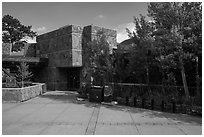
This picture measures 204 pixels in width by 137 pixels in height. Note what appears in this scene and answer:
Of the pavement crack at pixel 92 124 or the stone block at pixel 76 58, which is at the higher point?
the stone block at pixel 76 58

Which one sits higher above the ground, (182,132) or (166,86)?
(166,86)

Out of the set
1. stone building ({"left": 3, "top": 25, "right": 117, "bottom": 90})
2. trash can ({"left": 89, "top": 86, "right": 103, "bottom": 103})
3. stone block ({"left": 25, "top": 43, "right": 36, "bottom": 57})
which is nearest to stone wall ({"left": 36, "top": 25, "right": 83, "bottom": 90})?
stone building ({"left": 3, "top": 25, "right": 117, "bottom": 90})

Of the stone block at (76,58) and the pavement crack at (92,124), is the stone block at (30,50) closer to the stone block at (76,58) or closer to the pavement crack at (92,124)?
the stone block at (76,58)

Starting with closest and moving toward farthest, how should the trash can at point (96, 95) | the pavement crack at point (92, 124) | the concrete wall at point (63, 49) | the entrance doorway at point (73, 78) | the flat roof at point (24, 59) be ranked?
the pavement crack at point (92, 124)
the trash can at point (96, 95)
the concrete wall at point (63, 49)
the flat roof at point (24, 59)
the entrance doorway at point (73, 78)

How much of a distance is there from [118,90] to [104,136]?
753cm

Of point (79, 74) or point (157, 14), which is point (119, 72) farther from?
point (79, 74)

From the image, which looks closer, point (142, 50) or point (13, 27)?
point (142, 50)

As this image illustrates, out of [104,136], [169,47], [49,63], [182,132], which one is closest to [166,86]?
[169,47]

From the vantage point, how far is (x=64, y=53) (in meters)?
18.9

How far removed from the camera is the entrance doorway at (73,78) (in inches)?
799

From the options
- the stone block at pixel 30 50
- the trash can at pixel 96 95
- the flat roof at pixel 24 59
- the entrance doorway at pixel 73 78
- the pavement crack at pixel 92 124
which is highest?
the stone block at pixel 30 50

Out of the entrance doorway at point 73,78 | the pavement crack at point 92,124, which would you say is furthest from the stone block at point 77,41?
the pavement crack at point 92,124

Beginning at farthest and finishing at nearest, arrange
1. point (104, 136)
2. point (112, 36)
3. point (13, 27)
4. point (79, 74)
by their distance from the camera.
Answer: point (13, 27) → point (79, 74) → point (112, 36) → point (104, 136)

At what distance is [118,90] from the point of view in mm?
13367
